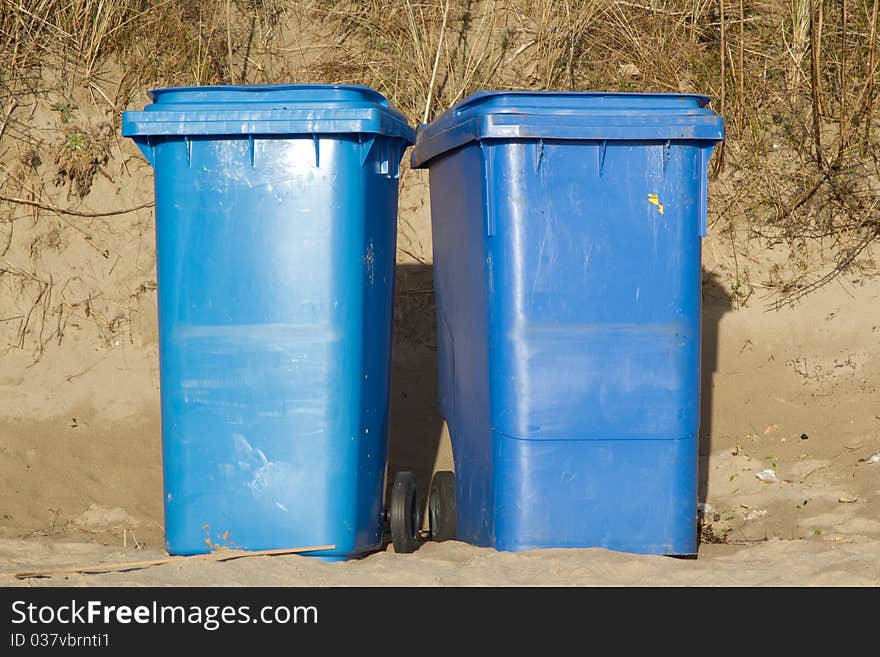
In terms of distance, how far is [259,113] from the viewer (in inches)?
156

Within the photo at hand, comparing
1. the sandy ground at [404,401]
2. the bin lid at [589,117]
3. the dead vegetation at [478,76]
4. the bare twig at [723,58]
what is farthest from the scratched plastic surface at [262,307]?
the bare twig at [723,58]

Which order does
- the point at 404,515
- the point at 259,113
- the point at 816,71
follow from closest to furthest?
the point at 259,113 → the point at 404,515 → the point at 816,71

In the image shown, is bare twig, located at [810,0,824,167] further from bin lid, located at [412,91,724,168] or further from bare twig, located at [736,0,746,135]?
bin lid, located at [412,91,724,168]

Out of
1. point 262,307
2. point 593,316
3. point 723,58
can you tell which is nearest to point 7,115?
point 262,307

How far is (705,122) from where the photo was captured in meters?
3.94

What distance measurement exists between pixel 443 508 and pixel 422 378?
1971mm

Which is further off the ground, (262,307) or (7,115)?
(7,115)

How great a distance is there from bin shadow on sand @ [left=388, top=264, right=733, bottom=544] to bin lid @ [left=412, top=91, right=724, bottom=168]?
2.23 metres

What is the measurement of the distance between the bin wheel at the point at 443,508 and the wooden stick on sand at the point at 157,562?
72 centimetres

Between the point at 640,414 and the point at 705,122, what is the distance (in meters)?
1.02

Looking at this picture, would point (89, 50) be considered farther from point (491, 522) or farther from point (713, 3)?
point (491, 522)

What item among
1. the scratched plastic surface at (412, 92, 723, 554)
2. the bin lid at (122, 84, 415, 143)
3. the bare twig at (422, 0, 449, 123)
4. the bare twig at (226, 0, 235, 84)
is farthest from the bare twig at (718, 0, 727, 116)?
the bin lid at (122, 84, 415, 143)

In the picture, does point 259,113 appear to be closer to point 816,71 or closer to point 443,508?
point 443,508

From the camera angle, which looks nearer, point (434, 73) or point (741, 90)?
point (741, 90)
